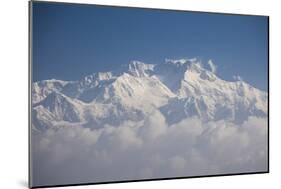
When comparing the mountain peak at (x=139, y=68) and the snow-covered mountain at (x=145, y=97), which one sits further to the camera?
the mountain peak at (x=139, y=68)

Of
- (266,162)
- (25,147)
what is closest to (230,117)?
(266,162)

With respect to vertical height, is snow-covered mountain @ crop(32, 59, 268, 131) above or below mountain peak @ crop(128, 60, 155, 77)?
below

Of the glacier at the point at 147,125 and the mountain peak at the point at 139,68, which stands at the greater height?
the mountain peak at the point at 139,68

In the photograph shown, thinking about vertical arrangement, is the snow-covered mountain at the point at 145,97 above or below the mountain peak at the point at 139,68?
below

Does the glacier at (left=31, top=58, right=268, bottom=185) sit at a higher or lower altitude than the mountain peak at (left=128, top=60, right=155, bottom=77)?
lower

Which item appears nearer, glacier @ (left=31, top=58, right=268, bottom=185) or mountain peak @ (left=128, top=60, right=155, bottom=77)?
glacier @ (left=31, top=58, right=268, bottom=185)

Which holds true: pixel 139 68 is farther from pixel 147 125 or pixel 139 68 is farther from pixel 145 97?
pixel 147 125
